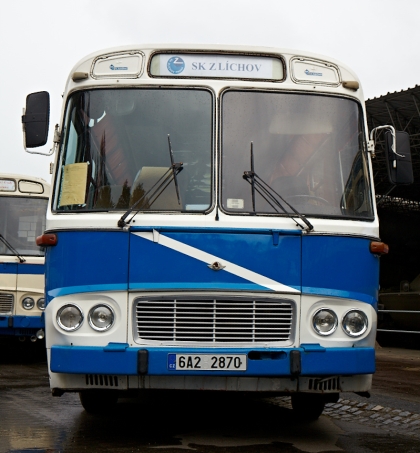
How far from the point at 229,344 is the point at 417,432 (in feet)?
7.34

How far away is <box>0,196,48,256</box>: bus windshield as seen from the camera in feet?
47.3

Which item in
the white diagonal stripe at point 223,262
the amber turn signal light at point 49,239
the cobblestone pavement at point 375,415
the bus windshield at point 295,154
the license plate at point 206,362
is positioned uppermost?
the bus windshield at point 295,154

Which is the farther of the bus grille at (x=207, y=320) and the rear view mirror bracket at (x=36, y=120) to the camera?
the rear view mirror bracket at (x=36, y=120)

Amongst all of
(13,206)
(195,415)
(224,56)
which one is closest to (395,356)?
(13,206)

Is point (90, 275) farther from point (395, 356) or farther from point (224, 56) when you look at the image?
point (395, 356)

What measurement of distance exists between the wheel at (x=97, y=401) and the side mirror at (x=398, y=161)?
3.18 m

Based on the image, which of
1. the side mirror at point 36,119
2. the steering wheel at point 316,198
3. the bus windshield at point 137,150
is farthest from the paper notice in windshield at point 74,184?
the steering wheel at point 316,198

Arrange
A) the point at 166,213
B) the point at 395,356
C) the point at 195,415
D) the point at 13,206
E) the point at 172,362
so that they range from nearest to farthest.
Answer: the point at 172,362 < the point at 166,213 < the point at 195,415 < the point at 13,206 < the point at 395,356

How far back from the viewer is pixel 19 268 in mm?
14266

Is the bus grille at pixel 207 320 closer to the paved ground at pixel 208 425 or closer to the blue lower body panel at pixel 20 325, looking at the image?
the paved ground at pixel 208 425

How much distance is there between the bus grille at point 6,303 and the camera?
1423 cm

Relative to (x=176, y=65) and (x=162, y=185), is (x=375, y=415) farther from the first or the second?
(x=176, y=65)

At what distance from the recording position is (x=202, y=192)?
6.86m

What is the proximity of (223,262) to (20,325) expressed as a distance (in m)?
8.29
